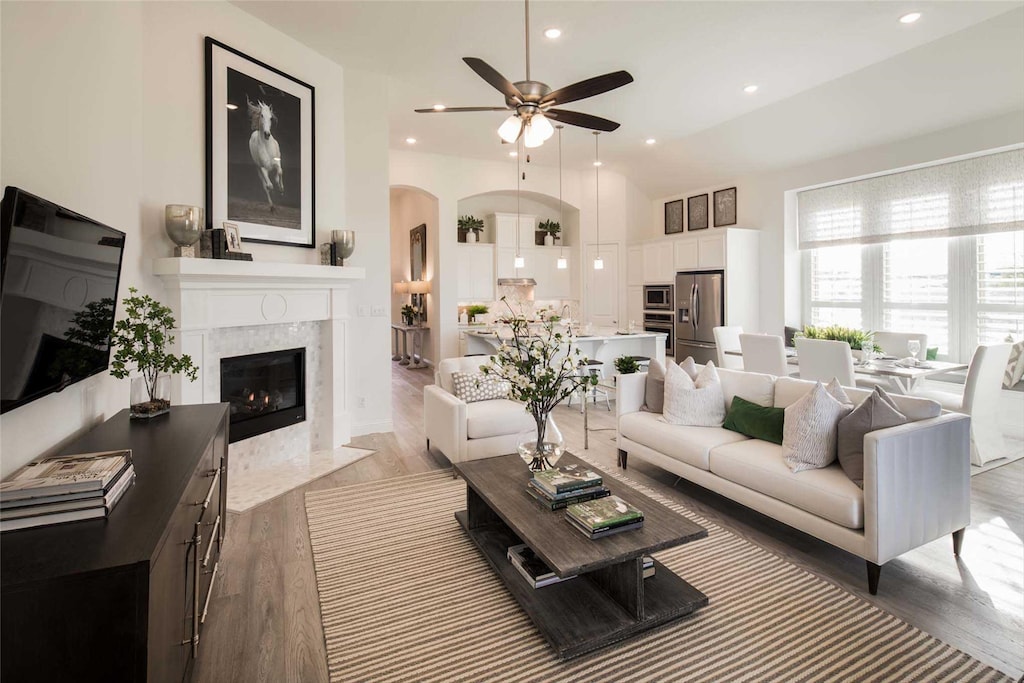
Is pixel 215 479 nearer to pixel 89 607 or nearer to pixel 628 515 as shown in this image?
pixel 89 607

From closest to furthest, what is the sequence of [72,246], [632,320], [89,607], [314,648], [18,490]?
[89,607] < [18,490] < [72,246] < [314,648] < [632,320]

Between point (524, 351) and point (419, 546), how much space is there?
120 centimetres

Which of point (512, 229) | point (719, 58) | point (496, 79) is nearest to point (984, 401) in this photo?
point (719, 58)

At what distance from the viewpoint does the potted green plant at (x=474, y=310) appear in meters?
8.09

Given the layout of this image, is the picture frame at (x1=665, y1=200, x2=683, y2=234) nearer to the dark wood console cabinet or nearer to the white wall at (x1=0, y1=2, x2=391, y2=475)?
the white wall at (x1=0, y1=2, x2=391, y2=475)

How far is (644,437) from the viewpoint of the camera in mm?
3623

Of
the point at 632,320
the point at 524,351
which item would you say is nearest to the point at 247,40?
the point at 524,351

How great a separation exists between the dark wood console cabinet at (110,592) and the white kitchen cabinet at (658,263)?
718 centimetres

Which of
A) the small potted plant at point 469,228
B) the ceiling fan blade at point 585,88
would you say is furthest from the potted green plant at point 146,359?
the small potted plant at point 469,228

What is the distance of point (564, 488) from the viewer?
7.43 feet

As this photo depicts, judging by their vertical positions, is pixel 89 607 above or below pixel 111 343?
below

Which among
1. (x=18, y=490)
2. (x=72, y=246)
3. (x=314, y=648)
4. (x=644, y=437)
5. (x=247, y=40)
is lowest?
(x=314, y=648)

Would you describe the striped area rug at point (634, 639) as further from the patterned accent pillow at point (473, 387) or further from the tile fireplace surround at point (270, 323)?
the tile fireplace surround at point (270, 323)

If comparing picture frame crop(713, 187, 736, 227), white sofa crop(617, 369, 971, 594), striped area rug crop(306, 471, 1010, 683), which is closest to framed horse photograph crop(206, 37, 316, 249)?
striped area rug crop(306, 471, 1010, 683)
